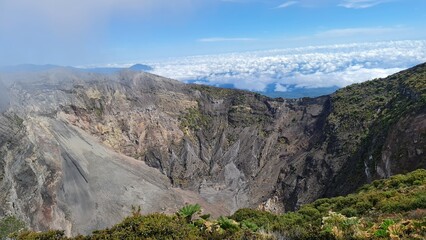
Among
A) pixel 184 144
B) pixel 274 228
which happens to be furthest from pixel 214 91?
pixel 274 228

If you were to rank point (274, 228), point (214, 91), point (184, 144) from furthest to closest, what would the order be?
point (214, 91) → point (184, 144) → point (274, 228)

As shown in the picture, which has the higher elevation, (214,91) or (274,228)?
(274,228)

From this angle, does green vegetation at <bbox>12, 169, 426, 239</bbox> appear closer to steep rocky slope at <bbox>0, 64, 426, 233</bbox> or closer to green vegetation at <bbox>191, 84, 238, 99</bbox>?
steep rocky slope at <bbox>0, 64, 426, 233</bbox>

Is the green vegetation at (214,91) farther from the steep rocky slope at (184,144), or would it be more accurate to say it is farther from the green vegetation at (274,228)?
the green vegetation at (274,228)

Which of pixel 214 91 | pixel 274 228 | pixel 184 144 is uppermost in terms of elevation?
pixel 274 228

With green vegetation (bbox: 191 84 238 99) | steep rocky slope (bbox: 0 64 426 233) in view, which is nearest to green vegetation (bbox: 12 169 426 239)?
steep rocky slope (bbox: 0 64 426 233)

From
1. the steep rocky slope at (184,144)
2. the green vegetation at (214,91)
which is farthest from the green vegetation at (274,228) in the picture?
the green vegetation at (214,91)

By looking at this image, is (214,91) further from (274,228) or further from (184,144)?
(274,228)

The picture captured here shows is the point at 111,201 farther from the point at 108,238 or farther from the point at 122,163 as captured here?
the point at 108,238
